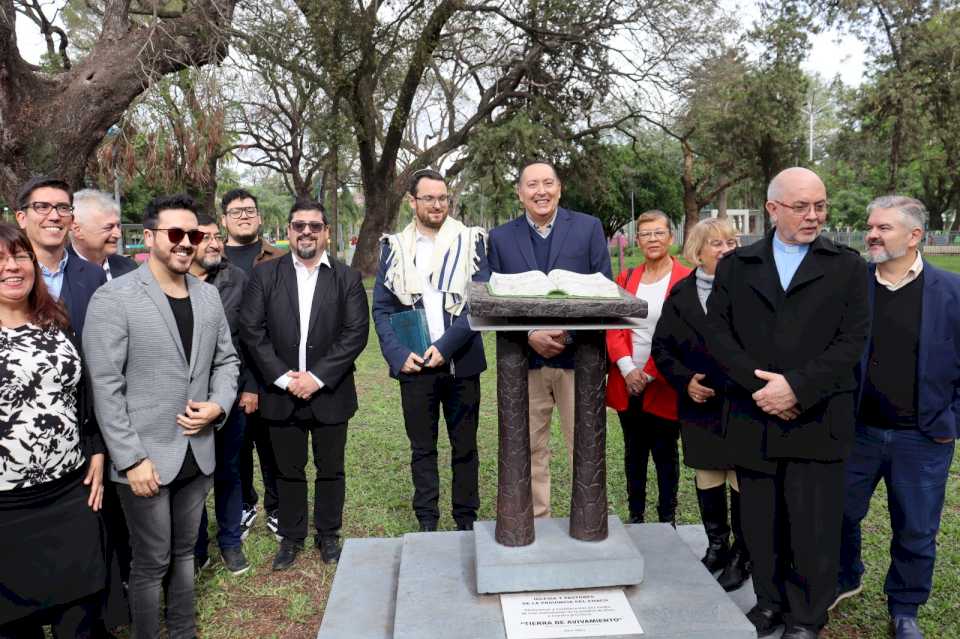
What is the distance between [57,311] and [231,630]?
1856 mm

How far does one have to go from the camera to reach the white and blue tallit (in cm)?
427

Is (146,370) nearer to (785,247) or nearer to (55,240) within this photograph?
(55,240)

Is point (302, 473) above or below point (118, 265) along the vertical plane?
below

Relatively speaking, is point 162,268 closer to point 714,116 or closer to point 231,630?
point 231,630

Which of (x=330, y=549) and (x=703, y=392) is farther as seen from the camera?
(x=330, y=549)

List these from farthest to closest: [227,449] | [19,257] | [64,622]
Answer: [227,449]
[64,622]
[19,257]

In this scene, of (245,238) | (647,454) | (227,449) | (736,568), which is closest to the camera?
(736,568)

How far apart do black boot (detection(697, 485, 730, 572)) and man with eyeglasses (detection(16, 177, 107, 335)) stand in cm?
329

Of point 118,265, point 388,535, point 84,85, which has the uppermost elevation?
point 84,85

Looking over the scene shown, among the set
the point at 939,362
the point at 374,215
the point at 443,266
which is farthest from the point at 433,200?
the point at 374,215

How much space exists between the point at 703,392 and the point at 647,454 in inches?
37.5

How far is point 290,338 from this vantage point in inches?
167

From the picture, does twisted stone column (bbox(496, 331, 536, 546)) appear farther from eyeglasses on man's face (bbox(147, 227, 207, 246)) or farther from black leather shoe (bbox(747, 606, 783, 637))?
eyeglasses on man's face (bbox(147, 227, 207, 246))

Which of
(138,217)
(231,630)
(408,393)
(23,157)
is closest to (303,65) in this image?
(23,157)
